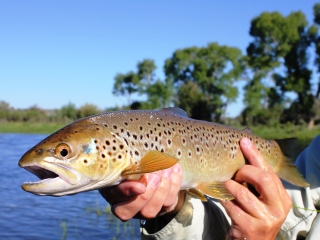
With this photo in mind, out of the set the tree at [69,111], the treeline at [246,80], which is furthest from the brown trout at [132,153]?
the tree at [69,111]

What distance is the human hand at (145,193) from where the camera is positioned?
245 cm

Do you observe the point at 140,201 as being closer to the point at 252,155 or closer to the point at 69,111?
the point at 252,155

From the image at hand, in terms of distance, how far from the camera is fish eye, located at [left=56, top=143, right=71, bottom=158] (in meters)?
2.27

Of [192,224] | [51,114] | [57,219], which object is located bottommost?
[51,114]

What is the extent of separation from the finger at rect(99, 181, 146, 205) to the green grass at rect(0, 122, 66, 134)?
40109 mm

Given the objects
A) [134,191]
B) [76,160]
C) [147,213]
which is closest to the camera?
[76,160]

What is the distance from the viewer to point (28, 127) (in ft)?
150

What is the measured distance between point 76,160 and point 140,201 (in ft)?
1.52

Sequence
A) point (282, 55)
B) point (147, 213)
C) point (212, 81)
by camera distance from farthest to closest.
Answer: point (212, 81), point (282, 55), point (147, 213)

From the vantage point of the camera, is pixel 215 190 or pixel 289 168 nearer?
pixel 215 190

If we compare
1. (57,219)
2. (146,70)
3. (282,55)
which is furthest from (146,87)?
(57,219)

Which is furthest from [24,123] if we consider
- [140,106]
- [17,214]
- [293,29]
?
[17,214]

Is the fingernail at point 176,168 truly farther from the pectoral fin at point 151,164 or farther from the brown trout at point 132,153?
the pectoral fin at point 151,164

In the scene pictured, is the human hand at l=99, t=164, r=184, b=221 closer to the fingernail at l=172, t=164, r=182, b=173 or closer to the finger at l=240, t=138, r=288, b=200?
the fingernail at l=172, t=164, r=182, b=173
